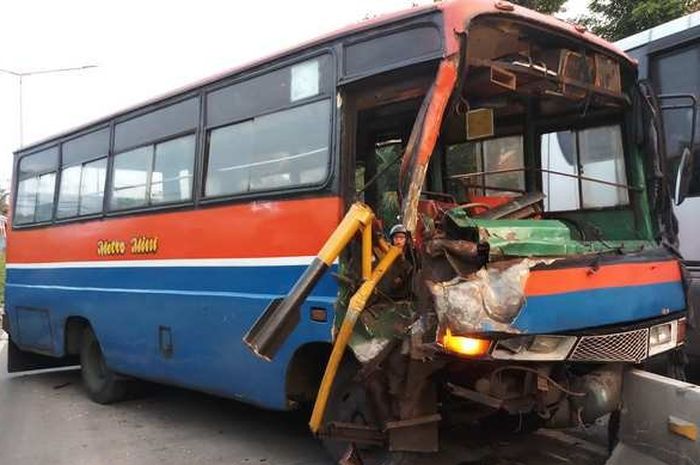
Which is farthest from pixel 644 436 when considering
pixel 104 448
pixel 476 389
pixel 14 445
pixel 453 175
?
pixel 14 445

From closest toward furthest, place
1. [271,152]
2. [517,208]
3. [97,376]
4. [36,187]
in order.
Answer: [517,208] → [271,152] → [97,376] → [36,187]

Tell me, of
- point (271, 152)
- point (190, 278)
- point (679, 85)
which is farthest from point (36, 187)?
point (679, 85)

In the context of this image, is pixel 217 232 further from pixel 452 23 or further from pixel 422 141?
pixel 452 23

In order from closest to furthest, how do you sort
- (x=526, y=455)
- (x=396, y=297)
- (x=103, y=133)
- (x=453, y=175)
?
1. (x=396, y=297)
2. (x=526, y=455)
3. (x=453, y=175)
4. (x=103, y=133)

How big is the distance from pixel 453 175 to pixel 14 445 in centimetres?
435

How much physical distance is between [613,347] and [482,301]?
93 centimetres

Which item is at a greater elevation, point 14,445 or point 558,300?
point 558,300

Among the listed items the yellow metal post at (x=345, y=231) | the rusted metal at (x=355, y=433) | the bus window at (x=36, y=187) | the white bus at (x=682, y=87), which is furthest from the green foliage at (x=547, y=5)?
the rusted metal at (x=355, y=433)

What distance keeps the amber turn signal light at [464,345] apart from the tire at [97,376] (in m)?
5.07

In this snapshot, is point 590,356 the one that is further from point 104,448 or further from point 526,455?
point 104,448

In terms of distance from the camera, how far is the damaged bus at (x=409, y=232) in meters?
3.79

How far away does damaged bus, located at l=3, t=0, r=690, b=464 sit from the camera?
379 centimetres

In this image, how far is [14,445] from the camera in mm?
6301

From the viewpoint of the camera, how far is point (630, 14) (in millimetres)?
13516
